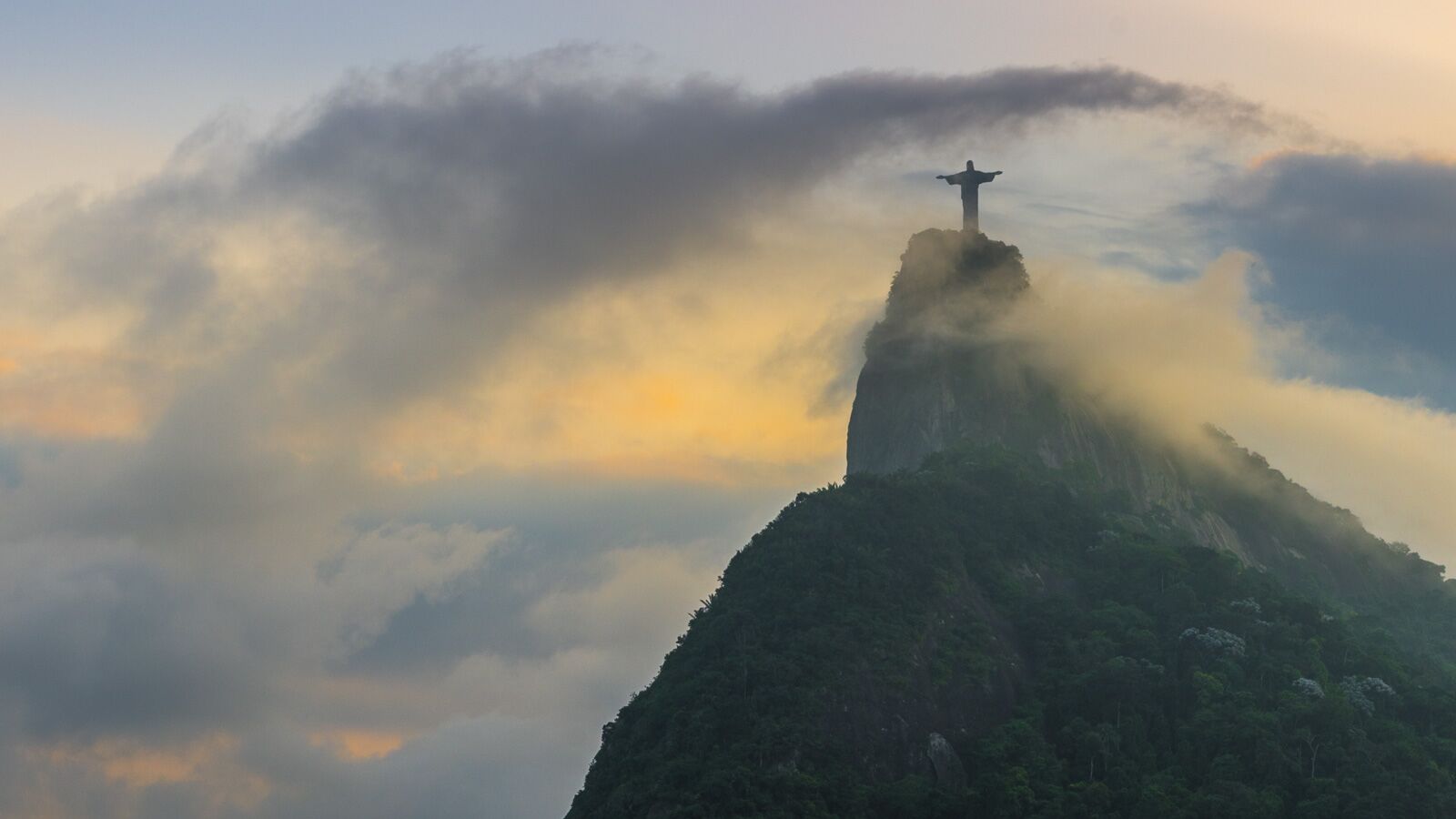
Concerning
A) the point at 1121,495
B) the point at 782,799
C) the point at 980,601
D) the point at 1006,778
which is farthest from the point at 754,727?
the point at 1121,495

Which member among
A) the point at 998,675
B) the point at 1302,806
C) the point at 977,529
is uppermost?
the point at 977,529

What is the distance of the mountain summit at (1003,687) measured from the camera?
13988cm

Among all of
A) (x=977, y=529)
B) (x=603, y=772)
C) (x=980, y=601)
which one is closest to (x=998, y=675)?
(x=980, y=601)

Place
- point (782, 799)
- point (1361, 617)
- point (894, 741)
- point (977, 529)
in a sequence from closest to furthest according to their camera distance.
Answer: point (782, 799), point (894, 741), point (977, 529), point (1361, 617)

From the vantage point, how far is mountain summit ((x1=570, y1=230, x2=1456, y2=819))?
140 meters

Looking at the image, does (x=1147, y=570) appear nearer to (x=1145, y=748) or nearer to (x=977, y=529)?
(x=977, y=529)

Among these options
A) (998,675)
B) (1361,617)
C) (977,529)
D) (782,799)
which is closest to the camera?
(782,799)

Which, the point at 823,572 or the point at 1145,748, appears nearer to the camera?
the point at 1145,748

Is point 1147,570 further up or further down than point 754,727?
further up

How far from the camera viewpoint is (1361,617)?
194750mm

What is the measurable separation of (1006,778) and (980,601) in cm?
2578

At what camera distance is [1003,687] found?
156 meters

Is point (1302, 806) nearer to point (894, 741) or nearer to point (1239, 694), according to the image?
point (1239, 694)

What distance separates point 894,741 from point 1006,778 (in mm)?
9517
